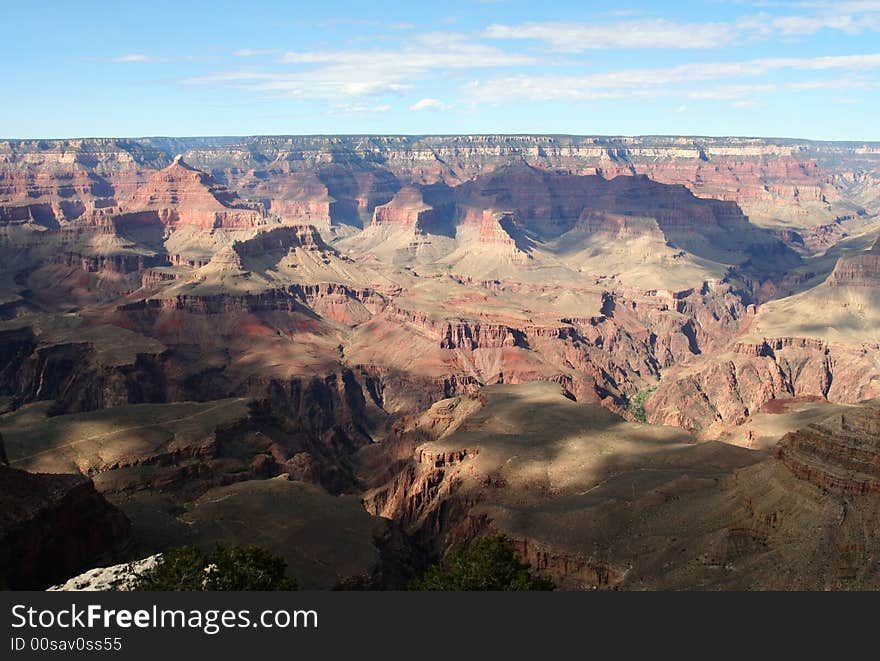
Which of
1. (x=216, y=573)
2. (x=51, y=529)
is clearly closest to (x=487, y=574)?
(x=216, y=573)

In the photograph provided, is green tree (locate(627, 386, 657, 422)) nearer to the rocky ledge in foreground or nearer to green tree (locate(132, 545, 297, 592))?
the rocky ledge in foreground

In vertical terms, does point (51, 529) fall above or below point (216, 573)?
below

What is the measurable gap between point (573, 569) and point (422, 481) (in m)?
38.5

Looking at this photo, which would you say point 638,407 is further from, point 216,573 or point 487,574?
point 216,573

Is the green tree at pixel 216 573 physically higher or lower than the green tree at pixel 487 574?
higher

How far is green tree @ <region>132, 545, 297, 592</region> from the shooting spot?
48.5 metres

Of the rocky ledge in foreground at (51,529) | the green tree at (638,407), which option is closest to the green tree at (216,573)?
the rocky ledge in foreground at (51,529)

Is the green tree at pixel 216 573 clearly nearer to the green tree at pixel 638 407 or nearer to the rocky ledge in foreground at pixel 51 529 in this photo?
the rocky ledge in foreground at pixel 51 529

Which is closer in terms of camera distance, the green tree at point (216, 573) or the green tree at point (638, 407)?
the green tree at point (216, 573)

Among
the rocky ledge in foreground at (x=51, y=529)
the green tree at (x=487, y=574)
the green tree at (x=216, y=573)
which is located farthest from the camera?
the rocky ledge in foreground at (x=51, y=529)

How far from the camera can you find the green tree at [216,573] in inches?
1908

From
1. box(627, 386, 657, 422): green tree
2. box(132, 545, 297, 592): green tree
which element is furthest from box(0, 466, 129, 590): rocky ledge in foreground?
box(627, 386, 657, 422): green tree

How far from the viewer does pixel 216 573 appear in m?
49.5

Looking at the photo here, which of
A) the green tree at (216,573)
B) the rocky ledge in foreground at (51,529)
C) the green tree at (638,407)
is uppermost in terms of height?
the green tree at (216,573)
